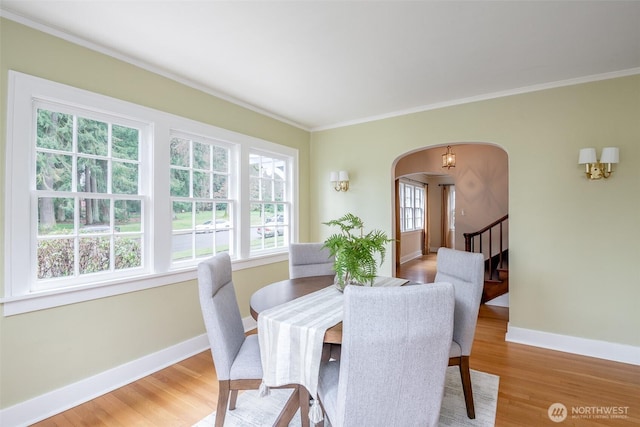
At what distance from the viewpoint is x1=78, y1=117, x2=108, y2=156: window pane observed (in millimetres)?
2295

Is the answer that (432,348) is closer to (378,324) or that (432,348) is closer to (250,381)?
(378,324)

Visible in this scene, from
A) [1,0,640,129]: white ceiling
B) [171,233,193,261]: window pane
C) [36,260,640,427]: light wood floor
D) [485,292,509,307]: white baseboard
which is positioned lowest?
[36,260,640,427]: light wood floor

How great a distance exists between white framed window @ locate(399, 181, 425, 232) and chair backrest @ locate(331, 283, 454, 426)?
6.75 metres

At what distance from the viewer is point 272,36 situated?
2.18 meters

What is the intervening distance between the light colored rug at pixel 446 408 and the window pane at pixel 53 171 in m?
1.95

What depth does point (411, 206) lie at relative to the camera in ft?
28.2

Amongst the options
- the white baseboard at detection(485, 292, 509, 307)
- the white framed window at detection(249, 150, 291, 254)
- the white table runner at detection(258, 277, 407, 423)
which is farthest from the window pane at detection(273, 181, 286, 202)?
the white baseboard at detection(485, 292, 509, 307)

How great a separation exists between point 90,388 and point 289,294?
1702 millimetres

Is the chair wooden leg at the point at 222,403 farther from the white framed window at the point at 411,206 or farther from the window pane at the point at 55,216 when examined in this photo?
the white framed window at the point at 411,206

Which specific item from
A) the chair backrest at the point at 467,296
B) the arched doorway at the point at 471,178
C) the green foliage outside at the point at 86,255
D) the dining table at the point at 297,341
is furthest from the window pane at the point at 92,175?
the arched doorway at the point at 471,178

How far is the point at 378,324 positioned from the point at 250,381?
0.95 m

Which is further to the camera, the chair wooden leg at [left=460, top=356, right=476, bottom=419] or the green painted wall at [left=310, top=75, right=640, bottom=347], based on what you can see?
the green painted wall at [left=310, top=75, right=640, bottom=347]

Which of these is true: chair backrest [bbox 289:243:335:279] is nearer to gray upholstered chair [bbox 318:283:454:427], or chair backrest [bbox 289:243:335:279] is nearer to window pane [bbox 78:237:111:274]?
window pane [bbox 78:237:111:274]

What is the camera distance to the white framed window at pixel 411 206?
7962mm
